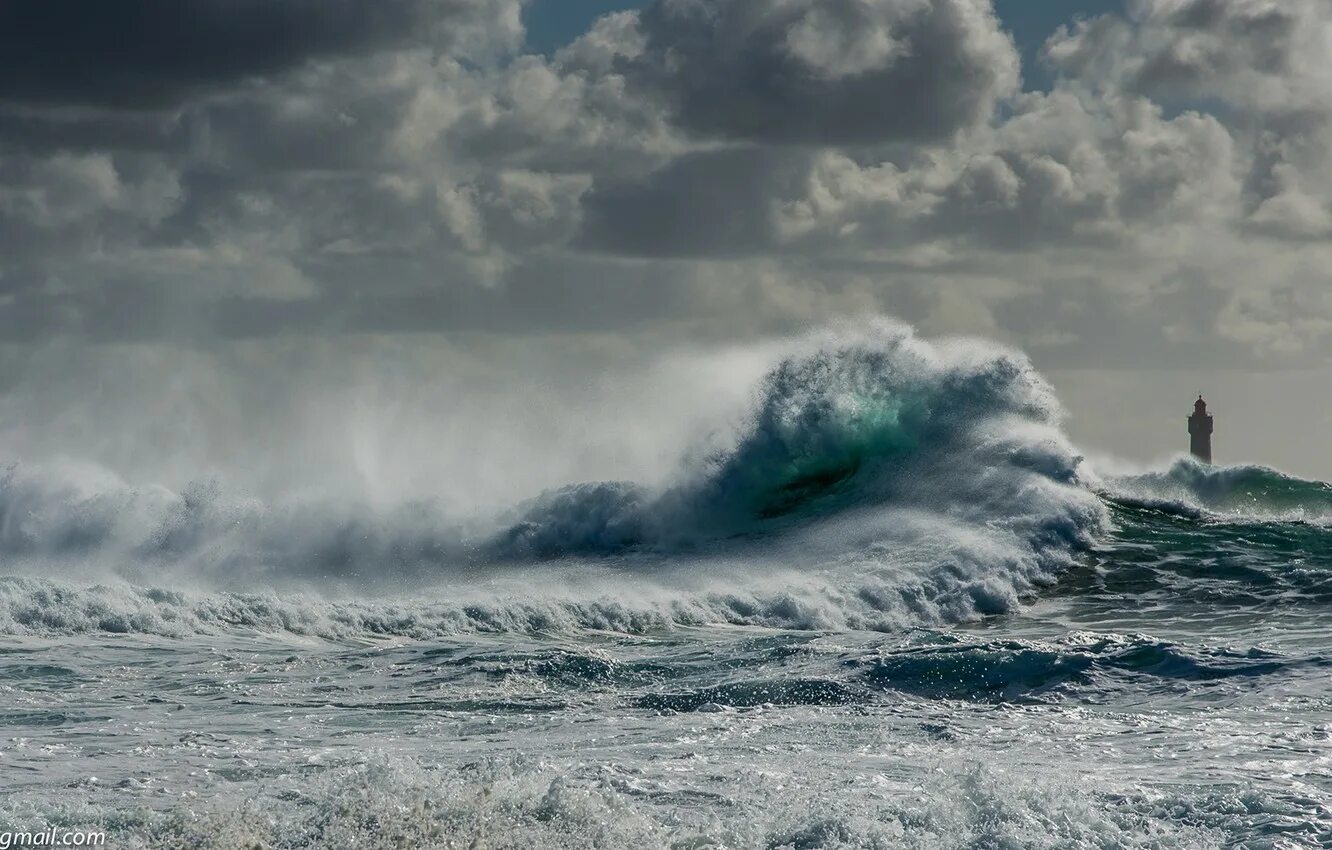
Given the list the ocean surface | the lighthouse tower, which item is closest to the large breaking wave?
the ocean surface

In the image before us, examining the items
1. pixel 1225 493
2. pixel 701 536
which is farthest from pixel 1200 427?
pixel 701 536

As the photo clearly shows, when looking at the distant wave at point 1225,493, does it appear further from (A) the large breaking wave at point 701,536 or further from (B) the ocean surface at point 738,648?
(A) the large breaking wave at point 701,536

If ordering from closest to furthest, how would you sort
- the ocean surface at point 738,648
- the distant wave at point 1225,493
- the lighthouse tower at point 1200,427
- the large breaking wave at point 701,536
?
the ocean surface at point 738,648
the large breaking wave at point 701,536
the distant wave at point 1225,493
the lighthouse tower at point 1200,427

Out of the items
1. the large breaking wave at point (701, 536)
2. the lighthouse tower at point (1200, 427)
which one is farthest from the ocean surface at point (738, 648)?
the lighthouse tower at point (1200, 427)

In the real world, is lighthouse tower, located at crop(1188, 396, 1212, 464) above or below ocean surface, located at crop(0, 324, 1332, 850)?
above

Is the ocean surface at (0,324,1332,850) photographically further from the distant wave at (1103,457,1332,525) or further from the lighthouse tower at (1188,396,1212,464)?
the lighthouse tower at (1188,396,1212,464)

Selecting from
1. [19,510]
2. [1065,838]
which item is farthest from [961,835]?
[19,510]

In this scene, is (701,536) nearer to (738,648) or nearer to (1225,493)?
(738,648)

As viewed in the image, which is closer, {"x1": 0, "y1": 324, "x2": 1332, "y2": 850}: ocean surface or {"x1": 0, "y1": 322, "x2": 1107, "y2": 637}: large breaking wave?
{"x1": 0, "y1": 324, "x2": 1332, "y2": 850}: ocean surface

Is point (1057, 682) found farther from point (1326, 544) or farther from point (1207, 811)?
point (1326, 544)
